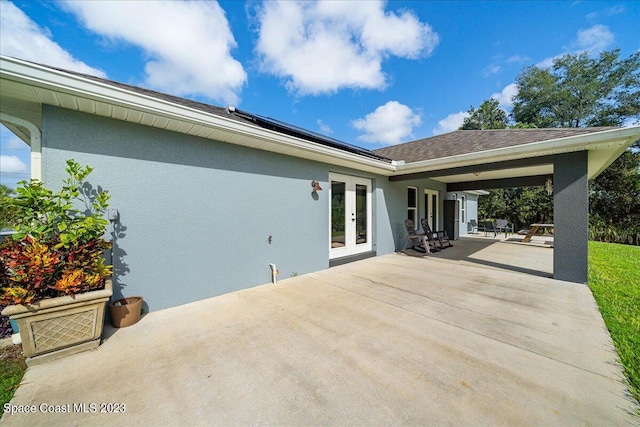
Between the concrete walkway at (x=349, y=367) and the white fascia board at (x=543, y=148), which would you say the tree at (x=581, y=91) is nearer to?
the white fascia board at (x=543, y=148)

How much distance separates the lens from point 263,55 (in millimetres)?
8859

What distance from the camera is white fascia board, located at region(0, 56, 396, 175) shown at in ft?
7.48

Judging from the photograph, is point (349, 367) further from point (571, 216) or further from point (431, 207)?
point (431, 207)

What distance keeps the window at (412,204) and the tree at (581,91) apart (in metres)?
19.3

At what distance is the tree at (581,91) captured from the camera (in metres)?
17.3

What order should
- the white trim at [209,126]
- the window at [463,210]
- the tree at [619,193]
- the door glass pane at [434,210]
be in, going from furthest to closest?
the tree at [619,193] < the window at [463,210] < the door glass pane at [434,210] < the white trim at [209,126]

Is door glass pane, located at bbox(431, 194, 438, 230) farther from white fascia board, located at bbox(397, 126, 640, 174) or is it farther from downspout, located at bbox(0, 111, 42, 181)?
downspout, located at bbox(0, 111, 42, 181)

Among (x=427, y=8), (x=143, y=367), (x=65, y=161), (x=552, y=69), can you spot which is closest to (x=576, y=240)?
(x=143, y=367)

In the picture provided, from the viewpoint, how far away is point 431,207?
409 inches

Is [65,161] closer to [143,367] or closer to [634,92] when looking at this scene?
[143,367]

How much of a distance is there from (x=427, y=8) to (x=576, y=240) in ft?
25.5

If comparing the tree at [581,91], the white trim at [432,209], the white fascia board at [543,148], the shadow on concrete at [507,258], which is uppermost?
the tree at [581,91]

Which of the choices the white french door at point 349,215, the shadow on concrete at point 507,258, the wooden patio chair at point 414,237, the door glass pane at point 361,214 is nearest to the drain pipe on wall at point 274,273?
the white french door at point 349,215

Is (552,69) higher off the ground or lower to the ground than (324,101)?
higher
